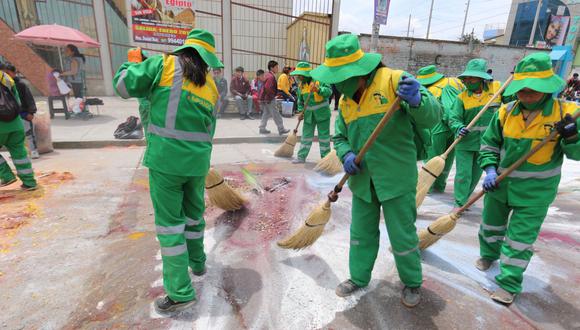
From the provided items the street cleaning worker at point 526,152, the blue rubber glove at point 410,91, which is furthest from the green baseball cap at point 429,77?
the blue rubber glove at point 410,91

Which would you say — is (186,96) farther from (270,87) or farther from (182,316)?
(270,87)

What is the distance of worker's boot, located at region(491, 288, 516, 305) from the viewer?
8.39ft

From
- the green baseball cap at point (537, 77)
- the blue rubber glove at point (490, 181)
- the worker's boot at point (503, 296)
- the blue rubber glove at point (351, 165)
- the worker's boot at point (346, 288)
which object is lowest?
the worker's boot at point (346, 288)

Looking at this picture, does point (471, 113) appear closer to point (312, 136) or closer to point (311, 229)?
point (311, 229)

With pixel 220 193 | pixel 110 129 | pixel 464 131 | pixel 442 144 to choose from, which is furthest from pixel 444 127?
pixel 110 129

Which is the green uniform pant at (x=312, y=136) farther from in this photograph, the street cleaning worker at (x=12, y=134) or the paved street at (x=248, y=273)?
the street cleaning worker at (x=12, y=134)

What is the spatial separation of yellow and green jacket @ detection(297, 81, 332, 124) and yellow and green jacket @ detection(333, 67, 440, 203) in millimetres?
3810

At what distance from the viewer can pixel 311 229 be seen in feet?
9.63

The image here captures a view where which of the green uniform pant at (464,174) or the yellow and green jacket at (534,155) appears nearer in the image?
the yellow and green jacket at (534,155)

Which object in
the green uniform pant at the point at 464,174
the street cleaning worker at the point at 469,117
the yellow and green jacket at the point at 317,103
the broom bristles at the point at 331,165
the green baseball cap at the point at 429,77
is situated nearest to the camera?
the street cleaning worker at the point at 469,117

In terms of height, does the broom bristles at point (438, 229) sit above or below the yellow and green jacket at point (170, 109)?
below

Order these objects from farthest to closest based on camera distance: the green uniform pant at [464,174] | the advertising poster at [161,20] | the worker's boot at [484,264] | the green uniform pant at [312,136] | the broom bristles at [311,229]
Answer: the advertising poster at [161,20] → the green uniform pant at [312,136] → the green uniform pant at [464,174] → the worker's boot at [484,264] → the broom bristles at [311,229]

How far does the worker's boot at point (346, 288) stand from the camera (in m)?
2.64

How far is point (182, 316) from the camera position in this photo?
94.0 inches
